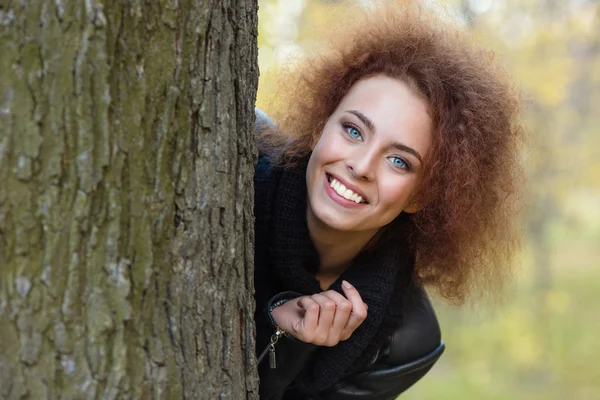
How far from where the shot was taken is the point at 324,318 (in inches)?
84.0

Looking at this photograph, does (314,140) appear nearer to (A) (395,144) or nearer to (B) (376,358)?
(A) (395,144)

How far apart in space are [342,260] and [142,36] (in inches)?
55.1

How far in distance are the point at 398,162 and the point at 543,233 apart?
8236 millimetres

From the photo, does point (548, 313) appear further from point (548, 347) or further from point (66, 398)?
point (66, 398)

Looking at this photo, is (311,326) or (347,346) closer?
(311,326)

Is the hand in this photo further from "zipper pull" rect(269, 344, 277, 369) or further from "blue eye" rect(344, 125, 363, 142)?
"blue eye" rect(344, 125, 363, 142)

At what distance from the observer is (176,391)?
152 cm

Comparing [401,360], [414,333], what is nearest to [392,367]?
[401,360]

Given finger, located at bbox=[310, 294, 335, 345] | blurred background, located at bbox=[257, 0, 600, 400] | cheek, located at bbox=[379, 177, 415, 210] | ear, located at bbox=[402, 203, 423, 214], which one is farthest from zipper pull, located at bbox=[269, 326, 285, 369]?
blurred background, located at bbox=[257, 0, 600, 400]

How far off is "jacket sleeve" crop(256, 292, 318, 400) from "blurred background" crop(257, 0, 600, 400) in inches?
143

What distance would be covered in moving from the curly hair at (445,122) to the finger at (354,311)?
435mm

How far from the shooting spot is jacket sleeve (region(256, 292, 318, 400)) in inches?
88.7

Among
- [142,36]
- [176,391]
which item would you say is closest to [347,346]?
[176,391]

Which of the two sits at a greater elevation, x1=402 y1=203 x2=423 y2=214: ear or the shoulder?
x1=402 y1=203 x2=423 y2=214: ear
